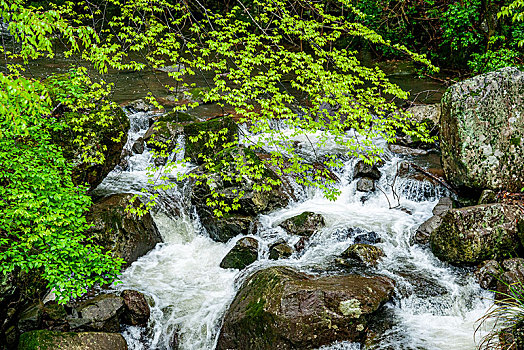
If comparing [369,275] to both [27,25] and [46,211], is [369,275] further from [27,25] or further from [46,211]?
[27,25]

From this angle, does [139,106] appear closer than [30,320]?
No

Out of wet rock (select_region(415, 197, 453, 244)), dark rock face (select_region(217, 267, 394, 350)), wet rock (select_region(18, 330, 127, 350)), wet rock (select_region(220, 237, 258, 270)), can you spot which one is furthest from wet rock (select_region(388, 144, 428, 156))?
wet rock (select_region(18, 330, 127, 350))

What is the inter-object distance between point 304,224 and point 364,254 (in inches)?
61.2

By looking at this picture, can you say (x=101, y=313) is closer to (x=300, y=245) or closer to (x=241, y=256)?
(x=241, y=256)

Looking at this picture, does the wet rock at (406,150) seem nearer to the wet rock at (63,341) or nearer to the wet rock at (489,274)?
the wet rock at (489,274)

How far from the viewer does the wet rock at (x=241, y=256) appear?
300 inches

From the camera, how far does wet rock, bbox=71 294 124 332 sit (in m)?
5.72

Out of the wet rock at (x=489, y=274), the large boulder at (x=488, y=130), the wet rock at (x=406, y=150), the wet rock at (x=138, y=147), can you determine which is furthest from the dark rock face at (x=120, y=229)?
the wet rock at (x=406, y=150)

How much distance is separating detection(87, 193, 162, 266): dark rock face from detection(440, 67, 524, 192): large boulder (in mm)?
6865

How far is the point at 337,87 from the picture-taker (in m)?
6.52

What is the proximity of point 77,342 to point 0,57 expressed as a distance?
13.0 metres

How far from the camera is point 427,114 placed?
11.9m

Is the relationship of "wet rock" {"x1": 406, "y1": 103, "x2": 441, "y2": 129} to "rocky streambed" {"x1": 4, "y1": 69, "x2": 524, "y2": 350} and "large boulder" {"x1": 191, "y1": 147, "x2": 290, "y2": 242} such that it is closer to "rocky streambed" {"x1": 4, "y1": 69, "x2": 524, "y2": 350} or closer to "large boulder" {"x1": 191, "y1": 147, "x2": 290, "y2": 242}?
"rocky streambed" {"x1": 4, "y1": 69, "x2": 524, "y2": 350}

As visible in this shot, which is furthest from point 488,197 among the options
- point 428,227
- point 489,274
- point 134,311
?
point 134,311
